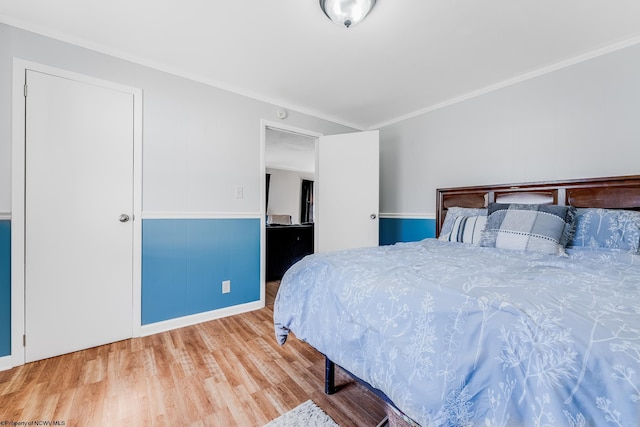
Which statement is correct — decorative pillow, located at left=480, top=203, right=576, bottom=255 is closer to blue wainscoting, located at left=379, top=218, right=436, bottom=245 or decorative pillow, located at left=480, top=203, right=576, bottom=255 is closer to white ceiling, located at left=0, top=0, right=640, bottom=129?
blue wainscoting, located at left=379, top=218, right=436, bottom=245

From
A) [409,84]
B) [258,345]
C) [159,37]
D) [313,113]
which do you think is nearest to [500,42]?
[409,84]

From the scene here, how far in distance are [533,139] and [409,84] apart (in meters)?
1.20

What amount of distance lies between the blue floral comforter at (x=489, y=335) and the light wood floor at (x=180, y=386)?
412 mm

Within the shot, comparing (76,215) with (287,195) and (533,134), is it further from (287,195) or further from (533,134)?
(287,195)

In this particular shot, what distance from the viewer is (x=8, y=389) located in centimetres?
146

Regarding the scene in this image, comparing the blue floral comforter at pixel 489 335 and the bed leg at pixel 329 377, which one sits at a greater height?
the blue floral comforter at pixel 489 335

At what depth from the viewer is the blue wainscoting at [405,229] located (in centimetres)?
301

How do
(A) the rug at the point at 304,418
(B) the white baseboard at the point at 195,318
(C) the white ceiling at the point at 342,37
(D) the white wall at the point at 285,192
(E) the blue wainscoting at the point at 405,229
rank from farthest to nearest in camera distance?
(D) the white wall at the point at 285,192 → (E) the blue wainscoting at the point at 405,229 → (B) the white baseboard at the point at 195,318 → (C) the white ceiling at the point at 342,37 → (A) the rug at the point at 304,418

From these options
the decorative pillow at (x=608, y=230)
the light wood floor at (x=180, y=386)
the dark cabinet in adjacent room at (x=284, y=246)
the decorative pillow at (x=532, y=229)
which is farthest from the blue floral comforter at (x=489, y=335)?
the dark cabinet in adjacent room at (x=284, y=246)

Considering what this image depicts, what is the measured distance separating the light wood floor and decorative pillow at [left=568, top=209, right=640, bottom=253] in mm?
1625

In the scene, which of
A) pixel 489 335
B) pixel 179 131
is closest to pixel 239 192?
pixel 179 131

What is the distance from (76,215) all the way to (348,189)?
2.49 metres

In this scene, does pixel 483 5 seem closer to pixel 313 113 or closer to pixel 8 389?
pixel 313 113

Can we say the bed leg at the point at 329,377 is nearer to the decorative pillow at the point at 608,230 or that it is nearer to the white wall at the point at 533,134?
the decorative pillow at the point at 608,230
